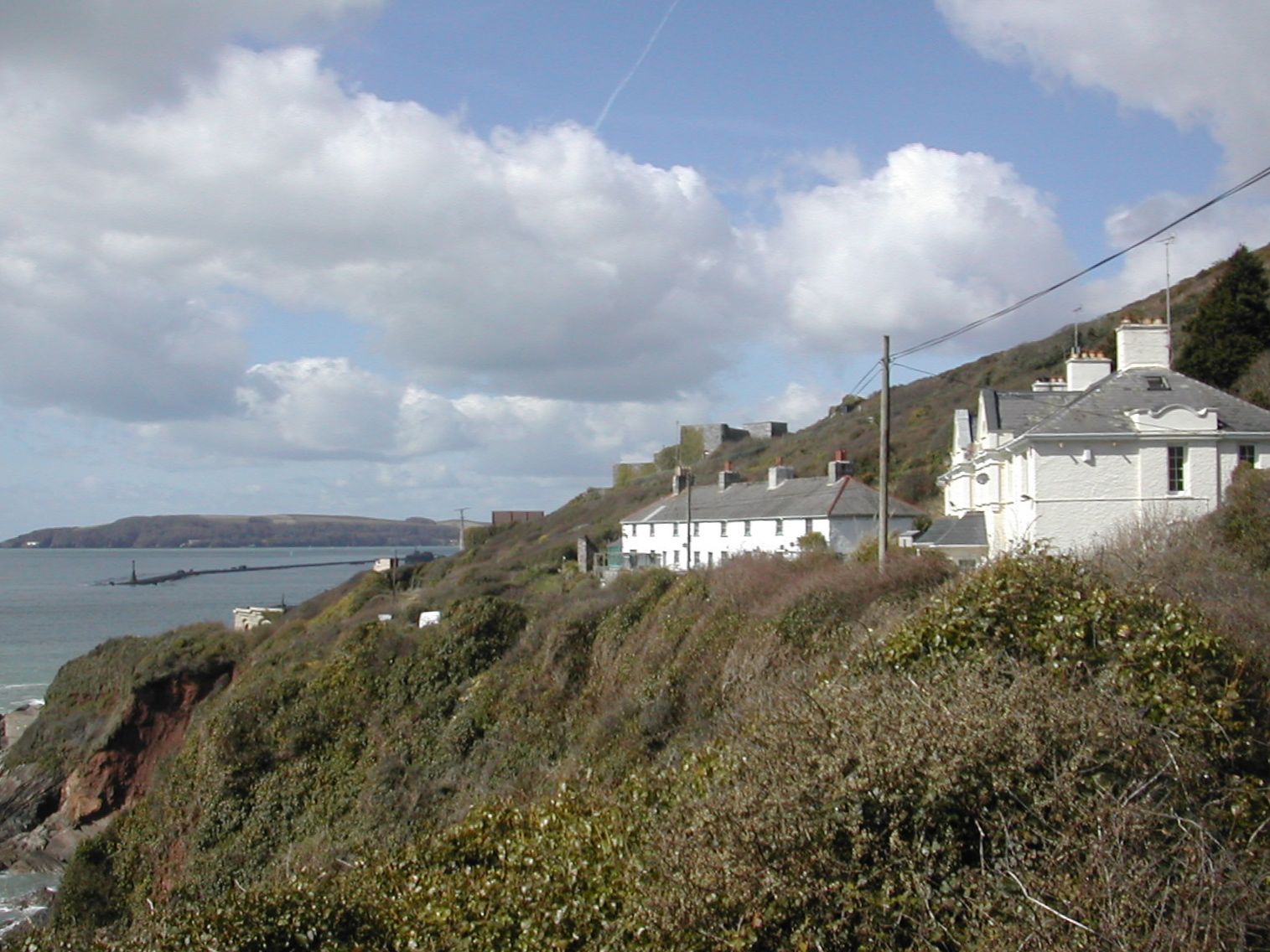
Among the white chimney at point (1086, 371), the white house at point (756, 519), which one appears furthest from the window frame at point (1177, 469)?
the white house at point (756, 519)

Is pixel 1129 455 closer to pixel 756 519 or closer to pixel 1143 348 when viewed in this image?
pixel 1143 348

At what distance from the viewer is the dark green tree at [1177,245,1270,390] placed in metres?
37.8

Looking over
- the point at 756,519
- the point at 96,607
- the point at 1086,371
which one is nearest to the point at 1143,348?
the point at 1086,371

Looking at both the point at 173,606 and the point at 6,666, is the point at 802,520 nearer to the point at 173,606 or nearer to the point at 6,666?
the point at 6,666

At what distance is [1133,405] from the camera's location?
85.7 ft

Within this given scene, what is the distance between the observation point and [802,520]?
140 ft

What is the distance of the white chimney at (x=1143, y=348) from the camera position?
27844 millimetres

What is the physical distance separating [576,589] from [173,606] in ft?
263

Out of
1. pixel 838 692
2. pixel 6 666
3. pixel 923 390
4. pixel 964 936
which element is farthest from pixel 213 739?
pixel 923 390

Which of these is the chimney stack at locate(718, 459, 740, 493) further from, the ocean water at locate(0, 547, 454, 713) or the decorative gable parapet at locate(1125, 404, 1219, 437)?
the ocean water at locate(0, 547, 454, 713)

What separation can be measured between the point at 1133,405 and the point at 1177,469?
6.04 ft

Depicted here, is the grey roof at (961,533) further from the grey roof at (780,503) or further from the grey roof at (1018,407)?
the grey roof at (780,503)

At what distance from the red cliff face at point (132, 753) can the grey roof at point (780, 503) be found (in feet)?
73.3

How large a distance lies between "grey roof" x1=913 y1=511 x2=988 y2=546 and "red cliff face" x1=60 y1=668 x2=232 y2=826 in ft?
81.9
